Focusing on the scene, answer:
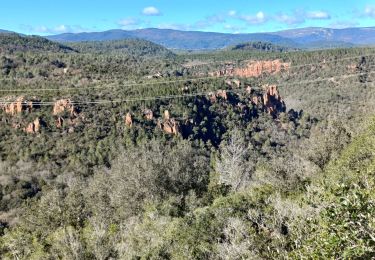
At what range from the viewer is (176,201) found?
35000 mm

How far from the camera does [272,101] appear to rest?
133m

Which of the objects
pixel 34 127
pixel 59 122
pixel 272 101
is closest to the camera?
pixel 34 127

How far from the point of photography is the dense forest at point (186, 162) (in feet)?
69.9

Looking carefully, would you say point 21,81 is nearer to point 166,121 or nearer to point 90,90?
point 90,90

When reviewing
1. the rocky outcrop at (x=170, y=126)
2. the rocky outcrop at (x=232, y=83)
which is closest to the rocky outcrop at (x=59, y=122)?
the rocky outcrop at (x=170, y=126)

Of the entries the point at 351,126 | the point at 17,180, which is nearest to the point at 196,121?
the point at 17,180

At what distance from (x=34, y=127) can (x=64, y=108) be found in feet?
23.9

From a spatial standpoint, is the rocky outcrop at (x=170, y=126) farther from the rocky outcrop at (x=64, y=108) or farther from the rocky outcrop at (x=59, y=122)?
the rocky outcrop at (x=59, y=122)

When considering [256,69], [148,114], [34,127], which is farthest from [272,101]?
[34,127]

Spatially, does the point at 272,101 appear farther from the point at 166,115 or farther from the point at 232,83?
the point at 166,115

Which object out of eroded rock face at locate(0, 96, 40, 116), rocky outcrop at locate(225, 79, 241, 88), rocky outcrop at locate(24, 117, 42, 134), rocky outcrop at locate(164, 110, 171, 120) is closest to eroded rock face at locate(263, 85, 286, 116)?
rocky outcrop at locate(225, 79, 241, 88)

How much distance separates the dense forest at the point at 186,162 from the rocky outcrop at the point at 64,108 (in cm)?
42

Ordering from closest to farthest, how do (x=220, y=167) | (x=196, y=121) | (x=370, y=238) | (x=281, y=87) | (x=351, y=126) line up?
(x=370, y=238)
(x=351, y=126)
(x=220, y=167)
(x=196, y=121)
(x=281, y=87)

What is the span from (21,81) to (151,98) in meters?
31.1
